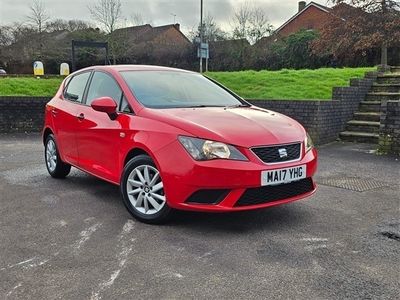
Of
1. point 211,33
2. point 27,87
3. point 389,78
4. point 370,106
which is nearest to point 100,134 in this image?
point 370,106

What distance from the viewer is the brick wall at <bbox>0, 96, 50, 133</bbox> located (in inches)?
447

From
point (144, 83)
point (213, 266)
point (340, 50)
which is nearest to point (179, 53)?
point (340, 50)

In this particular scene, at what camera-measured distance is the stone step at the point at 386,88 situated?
1047 cm

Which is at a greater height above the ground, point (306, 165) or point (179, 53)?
point (179, 53)

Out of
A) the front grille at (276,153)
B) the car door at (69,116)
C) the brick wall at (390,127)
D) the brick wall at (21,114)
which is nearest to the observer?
the front grille at (276,153)

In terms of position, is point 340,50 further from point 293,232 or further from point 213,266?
point 213,266

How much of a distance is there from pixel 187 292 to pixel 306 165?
6.25 feet

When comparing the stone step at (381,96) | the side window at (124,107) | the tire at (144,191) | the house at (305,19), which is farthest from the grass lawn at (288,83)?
the house at (305,19)

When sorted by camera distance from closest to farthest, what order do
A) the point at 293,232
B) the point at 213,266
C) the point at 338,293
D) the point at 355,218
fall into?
the point at 338,293 < the point at 213,266 < the point at 293,232 < the point at 355,218

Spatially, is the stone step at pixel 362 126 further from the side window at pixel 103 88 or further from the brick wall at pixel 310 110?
the side window at pixel 103 88

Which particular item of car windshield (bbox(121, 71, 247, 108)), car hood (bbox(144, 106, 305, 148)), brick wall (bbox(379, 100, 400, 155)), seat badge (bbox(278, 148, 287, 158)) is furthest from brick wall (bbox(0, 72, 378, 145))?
seat badge (bbox(278, 148, 287, 158))

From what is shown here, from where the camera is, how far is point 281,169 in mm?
3934

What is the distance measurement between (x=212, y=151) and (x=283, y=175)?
0.70 meters

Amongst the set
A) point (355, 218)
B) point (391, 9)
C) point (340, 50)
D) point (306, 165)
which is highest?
point (391, 9)
